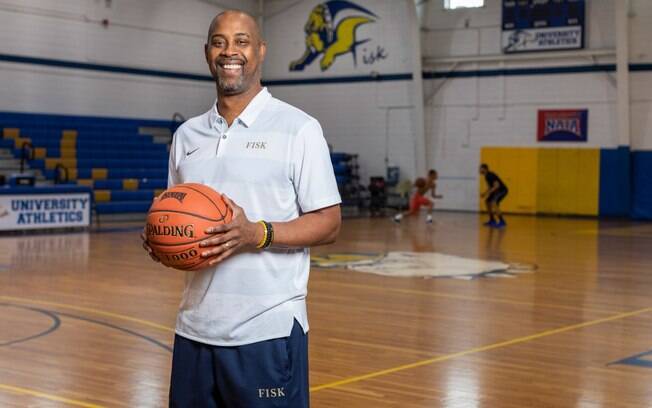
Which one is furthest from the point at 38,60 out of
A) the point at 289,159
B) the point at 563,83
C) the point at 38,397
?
the point at 289,159

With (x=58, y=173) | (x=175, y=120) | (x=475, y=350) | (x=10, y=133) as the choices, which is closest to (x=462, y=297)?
(x=475, y=350)

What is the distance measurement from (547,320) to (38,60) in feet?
57.4

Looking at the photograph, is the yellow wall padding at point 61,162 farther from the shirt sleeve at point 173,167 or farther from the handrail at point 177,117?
the shirt sleeve at point 173,167

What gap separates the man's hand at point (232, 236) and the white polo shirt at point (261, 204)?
0.37 feet

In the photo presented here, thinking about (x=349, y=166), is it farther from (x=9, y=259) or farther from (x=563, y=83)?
(x=9, y=259)

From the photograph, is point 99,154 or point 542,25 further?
point 542,25

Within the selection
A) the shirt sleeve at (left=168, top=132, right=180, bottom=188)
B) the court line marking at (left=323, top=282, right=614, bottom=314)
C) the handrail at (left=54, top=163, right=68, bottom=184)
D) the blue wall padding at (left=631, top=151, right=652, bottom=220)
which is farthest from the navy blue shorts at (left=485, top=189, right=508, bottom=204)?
the shirt sleeve at (left=168, top=132, right=180, bottom=188)

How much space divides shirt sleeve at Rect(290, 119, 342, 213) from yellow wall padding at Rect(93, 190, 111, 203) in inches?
743

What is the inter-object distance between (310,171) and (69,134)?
21.8 m

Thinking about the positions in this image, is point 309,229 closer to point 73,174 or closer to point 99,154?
point 73,174

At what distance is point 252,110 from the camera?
3072 millimetres

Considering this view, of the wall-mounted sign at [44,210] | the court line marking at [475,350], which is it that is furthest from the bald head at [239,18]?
the wall-mounted sign at [44,210]

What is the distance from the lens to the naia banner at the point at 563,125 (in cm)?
2611

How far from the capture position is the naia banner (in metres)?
26.1
